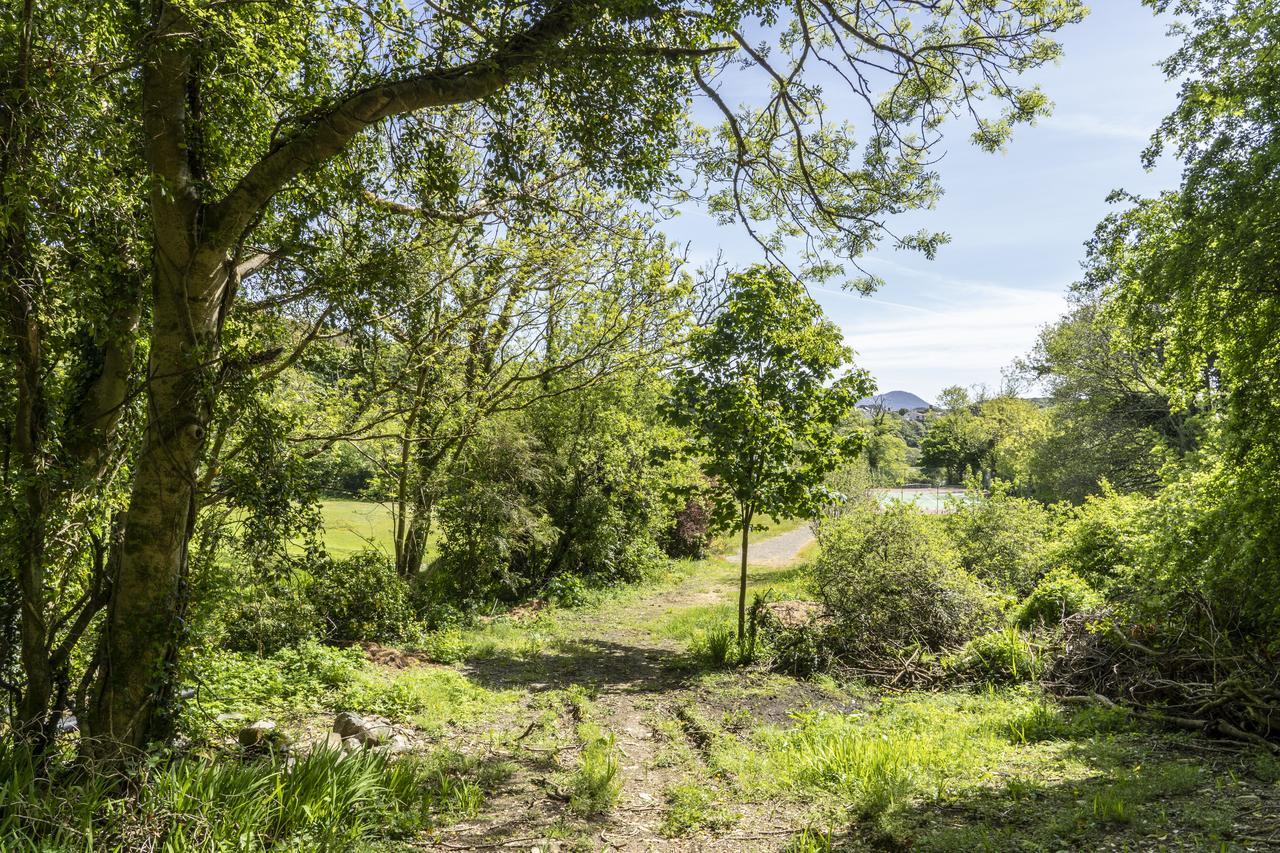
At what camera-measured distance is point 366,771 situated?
4.47 m

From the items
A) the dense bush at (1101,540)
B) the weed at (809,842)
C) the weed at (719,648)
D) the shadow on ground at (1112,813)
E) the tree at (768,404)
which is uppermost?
the tree at (768,404)

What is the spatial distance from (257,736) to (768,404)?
6844 millimetres

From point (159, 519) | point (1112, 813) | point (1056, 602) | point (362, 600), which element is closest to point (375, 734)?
point (159, 519)

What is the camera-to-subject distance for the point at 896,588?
880cm

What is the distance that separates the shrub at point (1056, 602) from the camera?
27.6ft

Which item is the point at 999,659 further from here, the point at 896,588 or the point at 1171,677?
the point at 1171,677

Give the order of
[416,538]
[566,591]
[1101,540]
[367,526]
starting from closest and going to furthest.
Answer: [1101,540]
[416,538]
[566,591]
[367,526]

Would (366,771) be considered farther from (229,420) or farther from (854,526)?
(854,526)

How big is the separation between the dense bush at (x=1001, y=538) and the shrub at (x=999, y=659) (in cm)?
340

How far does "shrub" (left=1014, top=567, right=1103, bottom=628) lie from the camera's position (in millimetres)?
8416

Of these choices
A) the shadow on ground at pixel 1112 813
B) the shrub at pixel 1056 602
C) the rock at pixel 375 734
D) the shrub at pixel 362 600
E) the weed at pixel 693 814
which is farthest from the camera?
the shrub at pixel 362 600

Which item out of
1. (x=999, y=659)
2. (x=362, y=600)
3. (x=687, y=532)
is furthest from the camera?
(x=687, y=532)

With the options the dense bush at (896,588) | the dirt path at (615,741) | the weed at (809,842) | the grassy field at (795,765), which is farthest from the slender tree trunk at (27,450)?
the dense bush at (896,588)

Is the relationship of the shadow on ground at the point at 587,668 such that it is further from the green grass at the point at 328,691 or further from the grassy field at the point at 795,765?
the green grass at the point at 328,691
